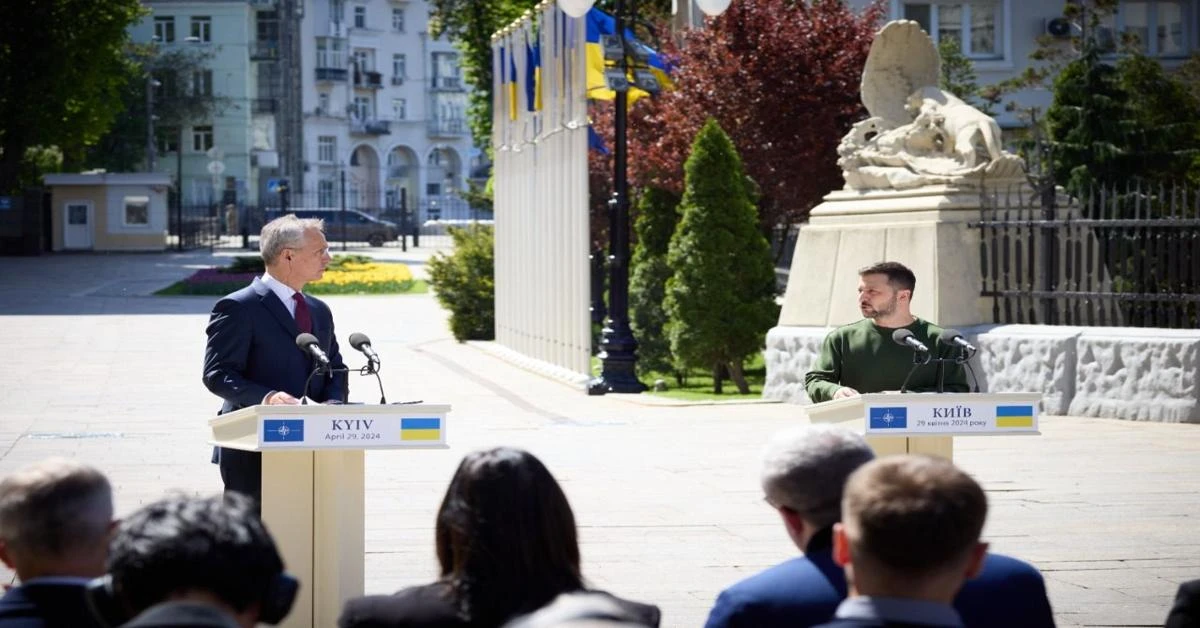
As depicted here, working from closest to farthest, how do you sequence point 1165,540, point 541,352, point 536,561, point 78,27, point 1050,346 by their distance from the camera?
1. point 536,561
2. point 1165,540
3. point 1050,346
4. point 541,352
5. point 78,27

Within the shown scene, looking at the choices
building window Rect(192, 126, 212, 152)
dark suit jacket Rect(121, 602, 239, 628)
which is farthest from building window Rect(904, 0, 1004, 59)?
building window Rect(192, 126, 212, 152)

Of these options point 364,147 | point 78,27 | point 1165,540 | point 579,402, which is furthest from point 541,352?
point 364,147

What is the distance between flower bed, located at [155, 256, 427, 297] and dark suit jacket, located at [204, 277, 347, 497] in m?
30.6

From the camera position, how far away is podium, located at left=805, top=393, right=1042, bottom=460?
6.90 metres

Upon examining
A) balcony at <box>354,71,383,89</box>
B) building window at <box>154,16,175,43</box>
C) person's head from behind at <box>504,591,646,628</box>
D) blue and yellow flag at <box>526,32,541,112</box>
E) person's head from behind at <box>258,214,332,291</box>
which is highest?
building window at <box>154,16,175,43</box>

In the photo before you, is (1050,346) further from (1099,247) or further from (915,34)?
(915,34)

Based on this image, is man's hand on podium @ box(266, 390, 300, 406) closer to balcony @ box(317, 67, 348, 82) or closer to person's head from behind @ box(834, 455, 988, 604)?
person's head from behind @ box(834, 455, 988, 604)

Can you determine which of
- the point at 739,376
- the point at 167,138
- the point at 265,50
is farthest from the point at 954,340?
the point at 265,50

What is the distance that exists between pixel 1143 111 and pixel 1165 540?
26443 mm

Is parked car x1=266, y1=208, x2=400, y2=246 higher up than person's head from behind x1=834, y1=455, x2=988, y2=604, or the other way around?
parked car x1=266, y1=208, x2=400, y2=246

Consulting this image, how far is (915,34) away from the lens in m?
18.5

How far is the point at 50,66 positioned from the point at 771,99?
35768 mm

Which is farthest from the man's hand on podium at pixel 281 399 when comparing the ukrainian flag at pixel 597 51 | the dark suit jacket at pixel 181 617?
the ukrainian flag at pixel 597 51

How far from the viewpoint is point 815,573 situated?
14.4 ft
